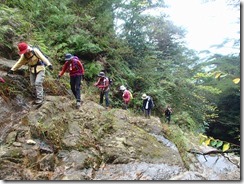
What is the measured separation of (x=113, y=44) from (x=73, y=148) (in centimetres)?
826

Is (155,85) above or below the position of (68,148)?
above

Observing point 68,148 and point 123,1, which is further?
point 123,1

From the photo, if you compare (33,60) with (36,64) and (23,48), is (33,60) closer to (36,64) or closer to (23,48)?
(36,64)

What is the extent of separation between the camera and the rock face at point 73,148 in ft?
10.7

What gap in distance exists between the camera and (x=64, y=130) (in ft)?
14.4

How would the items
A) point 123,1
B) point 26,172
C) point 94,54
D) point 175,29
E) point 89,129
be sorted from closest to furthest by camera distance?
point 26,172, point 89,129, point 94,54, point 123,1, point 175,29

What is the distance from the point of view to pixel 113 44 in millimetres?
11578

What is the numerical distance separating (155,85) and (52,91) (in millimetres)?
7378

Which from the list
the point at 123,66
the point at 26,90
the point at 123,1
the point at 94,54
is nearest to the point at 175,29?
the point at 123,1

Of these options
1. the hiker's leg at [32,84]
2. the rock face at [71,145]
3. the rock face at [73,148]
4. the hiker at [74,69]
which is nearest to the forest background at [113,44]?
the hiker at [74,69]

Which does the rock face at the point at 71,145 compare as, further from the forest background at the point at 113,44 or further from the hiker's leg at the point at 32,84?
the forest background at the point at 113,44

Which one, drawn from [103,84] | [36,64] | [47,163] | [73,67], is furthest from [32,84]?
[103,84]

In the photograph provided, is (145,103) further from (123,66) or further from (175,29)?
(175,29)

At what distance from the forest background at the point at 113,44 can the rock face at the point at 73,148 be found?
2205mm
